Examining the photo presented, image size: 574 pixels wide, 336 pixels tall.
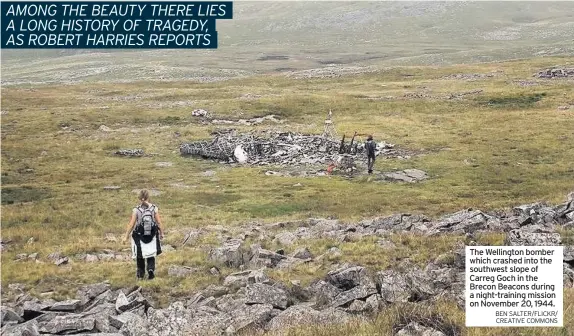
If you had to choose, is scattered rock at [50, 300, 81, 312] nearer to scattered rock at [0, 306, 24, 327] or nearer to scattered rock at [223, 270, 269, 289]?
scattered rock at [0, 306, 24, 327]

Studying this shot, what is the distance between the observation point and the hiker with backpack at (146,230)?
54.7 feet

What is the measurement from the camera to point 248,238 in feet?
79.1

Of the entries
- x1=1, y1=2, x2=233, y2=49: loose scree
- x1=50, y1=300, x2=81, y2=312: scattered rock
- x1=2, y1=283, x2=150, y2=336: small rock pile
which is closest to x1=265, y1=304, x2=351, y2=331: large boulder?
x1=2, y1=283, x2=150, y2=336: small rock pile

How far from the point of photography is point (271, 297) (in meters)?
13.6

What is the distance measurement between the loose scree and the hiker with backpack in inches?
1823

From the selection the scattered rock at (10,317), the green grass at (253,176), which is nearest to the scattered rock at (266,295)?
the green grass at (253,176)

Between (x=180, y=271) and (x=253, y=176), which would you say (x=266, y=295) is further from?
(x=253, y=176)

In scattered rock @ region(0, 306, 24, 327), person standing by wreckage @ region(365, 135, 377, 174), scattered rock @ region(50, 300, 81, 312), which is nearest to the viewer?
scattered rock @ region(0, 306, 24, 327)

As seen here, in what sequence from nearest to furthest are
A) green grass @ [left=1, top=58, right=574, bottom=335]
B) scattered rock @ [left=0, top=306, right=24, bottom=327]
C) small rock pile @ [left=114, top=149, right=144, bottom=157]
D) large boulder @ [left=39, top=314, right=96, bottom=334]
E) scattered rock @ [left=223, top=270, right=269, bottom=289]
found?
large boulder @ [left=39, top=314, right=96, bottom=334] < scattered rock @ [left=0, top=306, right=24, bottom=327] < scattered rock @ [left=223, top=270, right=269, bottom=289] < green grass @ [left=1, top=58, right=574, bottom=335] < small rock pile @ [left=114, top=149, right=144, bottom=157]

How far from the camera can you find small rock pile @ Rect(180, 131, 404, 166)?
46625mm

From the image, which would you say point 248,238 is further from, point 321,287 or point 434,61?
point 434,61

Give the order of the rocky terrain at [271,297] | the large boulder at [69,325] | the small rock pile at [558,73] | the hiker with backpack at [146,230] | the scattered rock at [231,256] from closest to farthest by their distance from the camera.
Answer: the rocky terrain at [271,297], the large boulder at [69,325], the hiker with backpack at [146,230], the scattered rock at [231,256], the small rock pile at [558,73]

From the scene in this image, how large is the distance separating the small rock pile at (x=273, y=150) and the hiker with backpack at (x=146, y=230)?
93.4ft

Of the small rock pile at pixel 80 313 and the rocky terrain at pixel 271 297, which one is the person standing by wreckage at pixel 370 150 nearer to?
the rocky terrain at pixel 271 297
